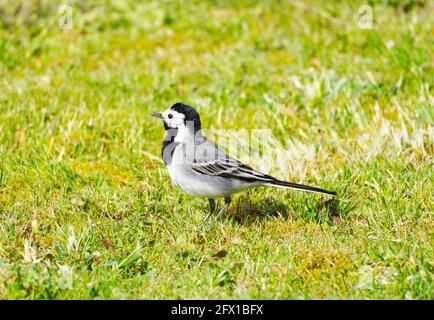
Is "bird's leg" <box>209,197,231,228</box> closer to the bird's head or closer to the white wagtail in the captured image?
the white wagtail

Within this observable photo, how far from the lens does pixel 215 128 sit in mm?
8164

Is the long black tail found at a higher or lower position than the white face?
lower

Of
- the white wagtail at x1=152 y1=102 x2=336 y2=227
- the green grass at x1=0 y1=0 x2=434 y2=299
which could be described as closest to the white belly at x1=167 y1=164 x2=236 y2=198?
the white wagtail at x1=152 y1=102 x2=336 y2=227

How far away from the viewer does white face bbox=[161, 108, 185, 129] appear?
260 inches

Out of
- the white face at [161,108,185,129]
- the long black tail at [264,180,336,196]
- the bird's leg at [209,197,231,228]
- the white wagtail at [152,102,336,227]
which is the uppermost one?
the white face at [161,108,185,129]

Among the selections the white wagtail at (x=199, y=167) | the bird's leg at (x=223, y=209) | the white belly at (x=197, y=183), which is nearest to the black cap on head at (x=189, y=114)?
the white wagtail at (x=199, y=167)

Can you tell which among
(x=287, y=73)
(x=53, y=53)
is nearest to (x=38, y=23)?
(x=53, y=53)

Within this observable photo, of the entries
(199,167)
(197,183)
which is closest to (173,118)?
(199,167)

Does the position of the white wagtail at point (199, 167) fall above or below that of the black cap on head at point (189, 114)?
below

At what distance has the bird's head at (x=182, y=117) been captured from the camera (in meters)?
6.54

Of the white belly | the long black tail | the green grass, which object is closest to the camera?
the green grass

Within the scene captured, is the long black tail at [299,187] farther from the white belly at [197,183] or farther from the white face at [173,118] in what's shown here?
the white face at [173,118]

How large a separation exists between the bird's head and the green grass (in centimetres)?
67

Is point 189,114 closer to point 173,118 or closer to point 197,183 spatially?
point 173,118
